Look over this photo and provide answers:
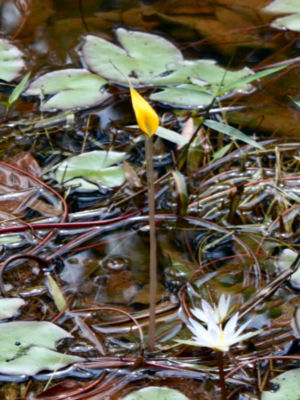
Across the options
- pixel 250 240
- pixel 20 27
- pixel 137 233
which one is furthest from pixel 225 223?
pixel 20 27

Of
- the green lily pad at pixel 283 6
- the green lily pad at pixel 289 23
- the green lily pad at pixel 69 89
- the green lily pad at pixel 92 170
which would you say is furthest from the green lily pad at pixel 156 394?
the green lily pad at pixel 283 6

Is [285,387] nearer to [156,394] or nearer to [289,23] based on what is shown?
[156,394]

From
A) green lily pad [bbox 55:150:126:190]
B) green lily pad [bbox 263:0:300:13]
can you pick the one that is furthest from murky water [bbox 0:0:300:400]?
green lily pad [bbox 263:0:300:13]

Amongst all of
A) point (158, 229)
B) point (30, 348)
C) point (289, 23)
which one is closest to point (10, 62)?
point (158, 229)

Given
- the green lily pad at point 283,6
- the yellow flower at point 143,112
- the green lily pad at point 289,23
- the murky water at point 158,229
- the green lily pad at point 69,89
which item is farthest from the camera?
the green lily pad at point 283,6

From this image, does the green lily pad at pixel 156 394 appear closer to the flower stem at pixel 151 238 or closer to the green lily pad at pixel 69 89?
the flower stem at pixel 151 238
